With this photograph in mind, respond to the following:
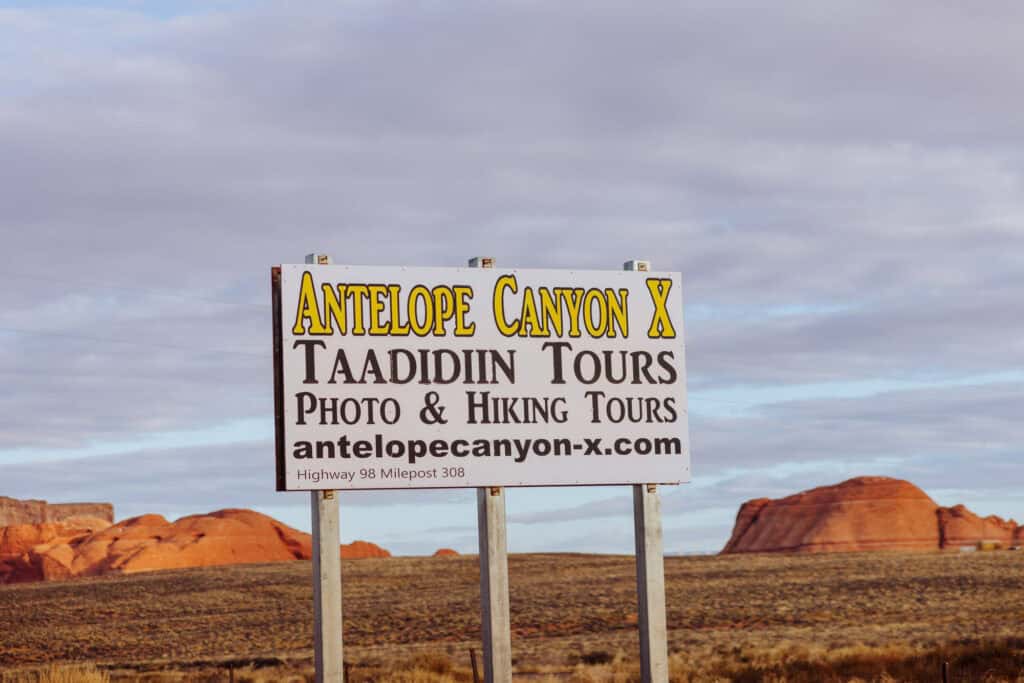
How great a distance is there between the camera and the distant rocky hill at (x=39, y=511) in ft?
410

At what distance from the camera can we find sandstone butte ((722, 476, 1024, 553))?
131250 mm

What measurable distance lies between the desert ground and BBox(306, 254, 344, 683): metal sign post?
8.29m

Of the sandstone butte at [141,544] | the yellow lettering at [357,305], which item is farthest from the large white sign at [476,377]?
the sandstone butte at [141,544]

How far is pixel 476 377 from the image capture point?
476 inches

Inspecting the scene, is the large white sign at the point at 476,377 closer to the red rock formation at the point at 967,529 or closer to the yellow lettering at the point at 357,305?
the yellow lettering at the point at 357,305

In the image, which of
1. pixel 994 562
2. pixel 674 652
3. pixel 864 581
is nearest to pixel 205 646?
pixel 674 652

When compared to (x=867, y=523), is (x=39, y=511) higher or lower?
higher

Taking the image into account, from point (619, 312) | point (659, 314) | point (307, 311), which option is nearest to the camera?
point (307, 311)

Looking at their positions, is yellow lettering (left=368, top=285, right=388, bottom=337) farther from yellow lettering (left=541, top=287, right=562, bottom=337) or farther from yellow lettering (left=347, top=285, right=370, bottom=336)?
yellow lettering (left=541, top=287, right=562, bottom=337)

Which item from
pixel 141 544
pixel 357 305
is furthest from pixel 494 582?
pixel 141 544

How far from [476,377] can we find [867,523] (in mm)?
126964

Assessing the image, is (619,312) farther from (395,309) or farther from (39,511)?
(39,511)

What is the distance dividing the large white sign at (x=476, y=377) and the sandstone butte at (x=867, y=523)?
12114 cm

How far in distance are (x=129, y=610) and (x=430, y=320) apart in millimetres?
52780
